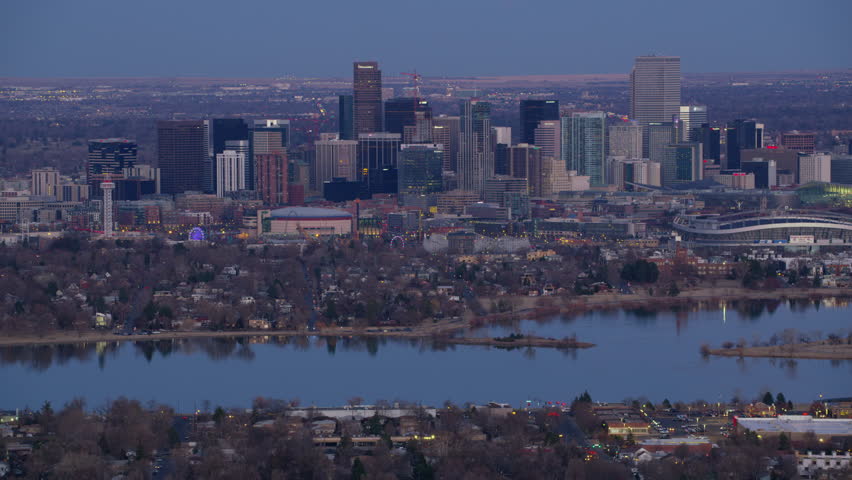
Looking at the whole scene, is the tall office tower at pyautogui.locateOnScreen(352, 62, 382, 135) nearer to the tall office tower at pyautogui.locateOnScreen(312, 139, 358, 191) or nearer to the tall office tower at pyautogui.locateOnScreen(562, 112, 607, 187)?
the tall office tower at pyautogui.locateOnScreen(312, 139, 358, 191)

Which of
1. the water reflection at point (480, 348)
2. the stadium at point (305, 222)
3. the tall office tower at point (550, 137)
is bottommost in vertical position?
the water reflection at point (480, 348)

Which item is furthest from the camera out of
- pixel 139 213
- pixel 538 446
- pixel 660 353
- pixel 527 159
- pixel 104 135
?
pixel 104 135

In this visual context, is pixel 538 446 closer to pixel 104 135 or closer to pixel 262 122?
pixel 262 122

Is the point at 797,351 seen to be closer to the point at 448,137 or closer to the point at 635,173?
the point at 635,173

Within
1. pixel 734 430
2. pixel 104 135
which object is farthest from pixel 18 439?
pixel 104 135

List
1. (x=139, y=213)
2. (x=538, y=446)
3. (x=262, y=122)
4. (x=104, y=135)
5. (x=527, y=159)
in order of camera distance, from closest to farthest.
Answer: (x=538, y=446), (x=139, y=213), (x=527, y=159), (x=262, y=122), (x=104, y=135)

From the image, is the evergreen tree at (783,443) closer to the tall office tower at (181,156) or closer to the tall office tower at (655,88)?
the tall office tower at (181,156)

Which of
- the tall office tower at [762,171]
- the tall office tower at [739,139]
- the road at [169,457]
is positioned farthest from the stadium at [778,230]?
the road at [169,457]

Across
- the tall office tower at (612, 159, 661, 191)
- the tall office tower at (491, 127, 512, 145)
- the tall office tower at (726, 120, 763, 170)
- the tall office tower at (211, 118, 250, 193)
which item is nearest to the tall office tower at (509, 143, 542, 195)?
the tall office tower at (491, 127, 512, 145)
